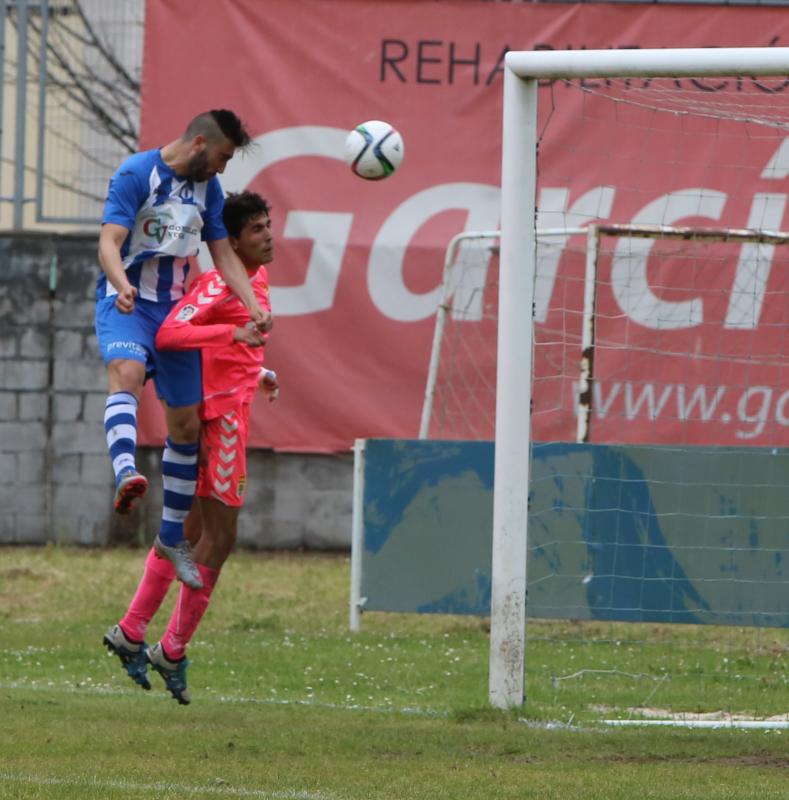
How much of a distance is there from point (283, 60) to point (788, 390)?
17.4 feet

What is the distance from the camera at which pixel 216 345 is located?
7801 mm

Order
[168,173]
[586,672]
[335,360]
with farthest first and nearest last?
[335,360] → [586,672] → [168,173]

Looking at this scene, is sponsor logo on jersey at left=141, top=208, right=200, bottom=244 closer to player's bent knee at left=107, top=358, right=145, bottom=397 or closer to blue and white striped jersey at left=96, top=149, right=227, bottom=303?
blue and white striped jersey at left=96, top=149, right=227, bottom=303

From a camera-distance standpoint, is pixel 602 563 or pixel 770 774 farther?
pixel 602 563

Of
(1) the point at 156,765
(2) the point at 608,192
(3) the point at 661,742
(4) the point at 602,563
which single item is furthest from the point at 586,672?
(2) the point at 608,192

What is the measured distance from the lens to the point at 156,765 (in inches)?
248

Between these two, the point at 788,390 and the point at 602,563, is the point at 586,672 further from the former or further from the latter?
the point at 788,390

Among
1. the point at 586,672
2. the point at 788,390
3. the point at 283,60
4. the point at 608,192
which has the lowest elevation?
the point at 586,672

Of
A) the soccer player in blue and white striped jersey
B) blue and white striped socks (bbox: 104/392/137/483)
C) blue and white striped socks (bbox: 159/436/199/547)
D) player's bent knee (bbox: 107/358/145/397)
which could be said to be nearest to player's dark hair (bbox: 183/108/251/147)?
the soccer player in blue and white striped jersey

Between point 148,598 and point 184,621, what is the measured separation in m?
0.22

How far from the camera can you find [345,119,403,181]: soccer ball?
9.01 m

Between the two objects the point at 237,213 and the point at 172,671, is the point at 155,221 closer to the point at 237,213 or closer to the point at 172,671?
the point at 237,213

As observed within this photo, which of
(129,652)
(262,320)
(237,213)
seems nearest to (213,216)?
(237,213)

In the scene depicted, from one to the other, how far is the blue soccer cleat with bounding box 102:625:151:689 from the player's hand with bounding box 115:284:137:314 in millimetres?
1527
